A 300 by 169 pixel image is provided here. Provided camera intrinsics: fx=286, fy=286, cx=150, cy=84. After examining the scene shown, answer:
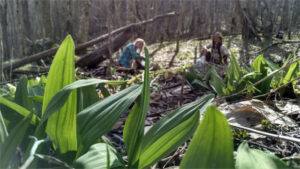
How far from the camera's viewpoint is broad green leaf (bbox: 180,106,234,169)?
585 millimetres

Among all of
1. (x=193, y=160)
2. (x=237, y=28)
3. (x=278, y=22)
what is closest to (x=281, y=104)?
(x=193, y=160)

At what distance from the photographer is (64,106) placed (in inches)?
35.8

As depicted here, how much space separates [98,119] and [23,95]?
36 centimetres

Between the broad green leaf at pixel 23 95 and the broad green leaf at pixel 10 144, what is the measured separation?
0.29 meters

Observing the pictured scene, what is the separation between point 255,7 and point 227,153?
8518 mm

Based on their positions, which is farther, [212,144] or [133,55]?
[133,55]

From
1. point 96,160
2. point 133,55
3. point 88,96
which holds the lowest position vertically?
point 133,55

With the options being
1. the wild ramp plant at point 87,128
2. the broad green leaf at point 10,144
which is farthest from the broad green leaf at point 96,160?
the broad green leaf at point 10,144

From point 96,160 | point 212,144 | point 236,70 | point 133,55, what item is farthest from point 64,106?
point 133,55

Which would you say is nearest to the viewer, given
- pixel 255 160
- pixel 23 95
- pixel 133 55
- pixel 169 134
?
pixel 255 160

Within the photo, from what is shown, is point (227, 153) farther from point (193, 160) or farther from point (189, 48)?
point (189, 48)

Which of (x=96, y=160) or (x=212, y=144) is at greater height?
(x=212, y=144)

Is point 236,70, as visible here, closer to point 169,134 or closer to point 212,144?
point 169,134

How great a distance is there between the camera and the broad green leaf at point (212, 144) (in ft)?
1.92
